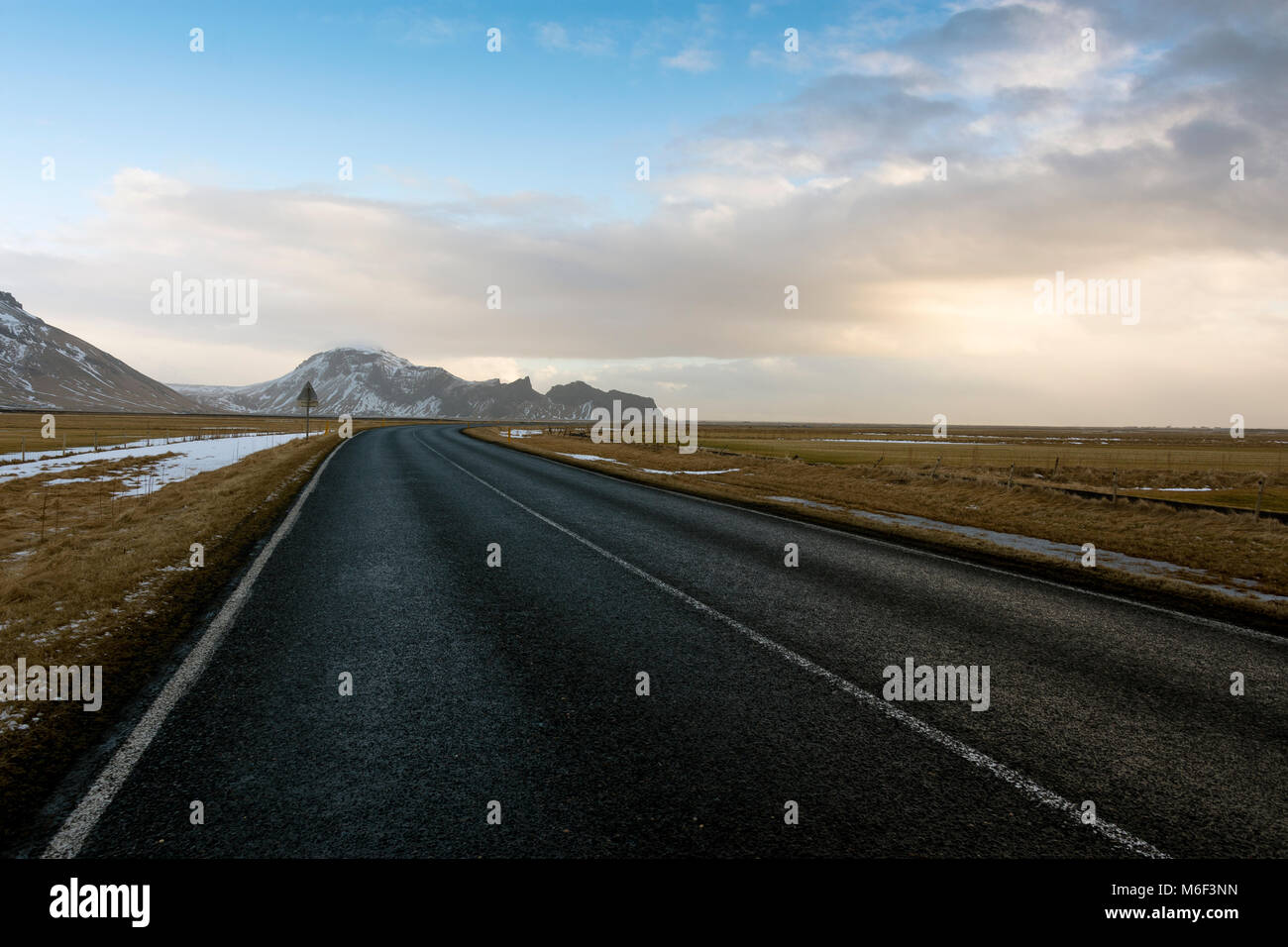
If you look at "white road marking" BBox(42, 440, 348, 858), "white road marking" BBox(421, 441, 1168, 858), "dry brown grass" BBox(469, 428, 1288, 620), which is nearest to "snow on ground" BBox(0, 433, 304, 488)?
"dry brown grass" BBox(469, 428, 1288, 620)

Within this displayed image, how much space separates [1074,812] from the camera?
343 centimetres

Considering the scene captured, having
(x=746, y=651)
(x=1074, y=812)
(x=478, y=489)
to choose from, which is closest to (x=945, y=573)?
(x=746, y=651)

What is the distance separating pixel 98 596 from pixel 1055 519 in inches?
839

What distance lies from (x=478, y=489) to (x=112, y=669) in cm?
1333

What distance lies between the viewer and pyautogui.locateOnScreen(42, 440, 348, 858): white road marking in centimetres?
313

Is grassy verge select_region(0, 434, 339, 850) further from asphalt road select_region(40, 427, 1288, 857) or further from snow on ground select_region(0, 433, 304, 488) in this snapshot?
snow on ground select_region(0, 433, 304, 488)

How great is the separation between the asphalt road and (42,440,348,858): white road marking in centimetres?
9

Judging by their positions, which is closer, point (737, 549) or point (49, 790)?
point (49, 790)

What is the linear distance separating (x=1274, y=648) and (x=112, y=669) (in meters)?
10.4

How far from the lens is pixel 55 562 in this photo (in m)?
9.81

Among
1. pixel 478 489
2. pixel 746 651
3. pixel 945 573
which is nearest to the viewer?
pixel 746 651
